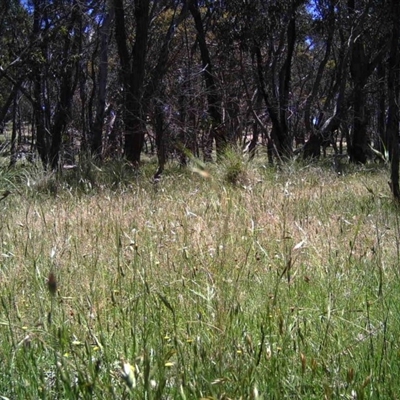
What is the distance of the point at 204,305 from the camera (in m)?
2.20

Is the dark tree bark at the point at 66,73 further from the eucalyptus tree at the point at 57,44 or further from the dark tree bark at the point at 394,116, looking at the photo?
the dark tree bark at the point at 394,116

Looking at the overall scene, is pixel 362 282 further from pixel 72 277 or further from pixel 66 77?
pixel 66 77

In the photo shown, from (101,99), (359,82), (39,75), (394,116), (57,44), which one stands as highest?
(57,44)

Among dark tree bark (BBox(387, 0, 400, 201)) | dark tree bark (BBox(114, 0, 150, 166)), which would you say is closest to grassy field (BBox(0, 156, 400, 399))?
dark tree bark (BBox(387, 0, 400, 201))

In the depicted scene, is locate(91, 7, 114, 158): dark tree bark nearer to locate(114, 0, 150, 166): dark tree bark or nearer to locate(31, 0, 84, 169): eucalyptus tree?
locate(114, 0, 150, 166): dark tree bark

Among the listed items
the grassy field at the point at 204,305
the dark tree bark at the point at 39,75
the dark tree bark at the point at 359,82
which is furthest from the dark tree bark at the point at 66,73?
the grassy field at the point at 204,305

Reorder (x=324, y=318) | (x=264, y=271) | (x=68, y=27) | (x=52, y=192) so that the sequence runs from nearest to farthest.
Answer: (x=324, y=318), (x=264, y=271), (x=52, y=192), (x=68, y=27)

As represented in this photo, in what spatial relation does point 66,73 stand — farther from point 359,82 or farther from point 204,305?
point 204,305

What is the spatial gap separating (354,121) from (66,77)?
844 cm

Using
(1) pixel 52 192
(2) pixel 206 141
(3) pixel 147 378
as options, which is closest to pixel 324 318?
(3) pixel 147 378

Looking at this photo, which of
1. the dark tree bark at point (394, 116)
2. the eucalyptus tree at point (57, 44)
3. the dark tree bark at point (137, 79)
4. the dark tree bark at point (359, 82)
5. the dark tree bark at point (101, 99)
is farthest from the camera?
the dark tree bark at point (359, 82)

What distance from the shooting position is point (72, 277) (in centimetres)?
279

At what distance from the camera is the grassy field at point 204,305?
153 cm

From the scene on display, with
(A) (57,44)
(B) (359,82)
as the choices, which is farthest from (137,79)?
(B) (359,82)
